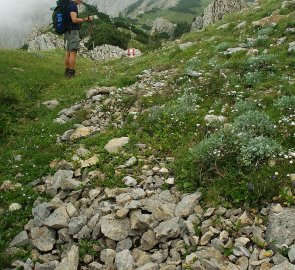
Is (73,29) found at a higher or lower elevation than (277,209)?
higher

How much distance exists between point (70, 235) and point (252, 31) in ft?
46.0

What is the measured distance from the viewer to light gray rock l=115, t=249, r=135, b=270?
600 cm

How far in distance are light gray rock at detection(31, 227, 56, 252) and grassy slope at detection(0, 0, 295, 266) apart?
0.45 m

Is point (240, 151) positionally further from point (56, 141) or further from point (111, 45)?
point (111, 45)

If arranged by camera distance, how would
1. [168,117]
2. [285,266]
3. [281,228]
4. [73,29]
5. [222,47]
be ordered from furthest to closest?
[73,29] → [222,47] → [168,117] → [281,228] → [285,266]

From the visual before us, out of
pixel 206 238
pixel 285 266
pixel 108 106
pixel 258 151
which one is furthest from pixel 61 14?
pixel 285 266

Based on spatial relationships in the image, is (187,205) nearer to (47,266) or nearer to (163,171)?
(163,171)

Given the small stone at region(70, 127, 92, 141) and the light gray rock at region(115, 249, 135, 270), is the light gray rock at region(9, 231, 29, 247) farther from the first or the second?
the small stone at region(70, 127, 92, 141)

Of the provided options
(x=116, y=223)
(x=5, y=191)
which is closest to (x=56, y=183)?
(x=5, y=191)

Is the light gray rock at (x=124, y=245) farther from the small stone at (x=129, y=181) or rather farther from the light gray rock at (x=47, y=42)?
the light gray rock at (x=47, y=42)

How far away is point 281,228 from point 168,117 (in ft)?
16.0

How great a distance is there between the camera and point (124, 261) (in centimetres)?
609

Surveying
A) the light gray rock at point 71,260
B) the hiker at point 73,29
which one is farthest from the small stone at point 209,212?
the hiker at point 73,29

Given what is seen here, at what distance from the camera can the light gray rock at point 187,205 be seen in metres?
6.72
